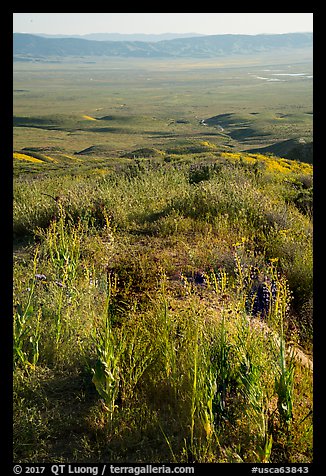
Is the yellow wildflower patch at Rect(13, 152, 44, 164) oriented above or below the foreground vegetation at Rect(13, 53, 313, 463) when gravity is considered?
above

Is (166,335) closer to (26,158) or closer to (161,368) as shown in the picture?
(161,368)

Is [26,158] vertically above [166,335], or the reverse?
[26,158]

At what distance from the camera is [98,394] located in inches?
152

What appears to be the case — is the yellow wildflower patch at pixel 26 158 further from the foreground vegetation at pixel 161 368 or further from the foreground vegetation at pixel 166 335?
the foreground vegetation at pixel 161 368

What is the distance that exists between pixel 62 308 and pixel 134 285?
105 cm

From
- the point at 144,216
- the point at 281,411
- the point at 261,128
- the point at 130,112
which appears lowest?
the point at 281,411

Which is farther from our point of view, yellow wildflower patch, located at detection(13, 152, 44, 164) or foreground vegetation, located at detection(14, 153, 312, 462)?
yellow wildflower patch, located at detection(13, 152, 44, 164)

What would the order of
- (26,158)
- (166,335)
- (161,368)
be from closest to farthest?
1. (166,335)
2. (161,368)
3. (26,158)

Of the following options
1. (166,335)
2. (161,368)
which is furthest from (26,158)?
(166,335)

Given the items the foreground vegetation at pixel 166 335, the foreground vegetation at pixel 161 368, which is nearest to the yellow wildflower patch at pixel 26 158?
the foreground vegetation at pixel 166 335

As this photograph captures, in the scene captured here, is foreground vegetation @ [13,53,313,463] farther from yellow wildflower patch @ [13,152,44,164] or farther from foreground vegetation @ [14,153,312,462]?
yellow wildflower patch @ [13,152,44,164]

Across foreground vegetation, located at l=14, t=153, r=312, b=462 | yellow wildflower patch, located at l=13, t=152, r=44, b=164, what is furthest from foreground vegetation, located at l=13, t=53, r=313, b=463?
yellow wildflower patch, located at l=13, t=152, r=44, b=164
